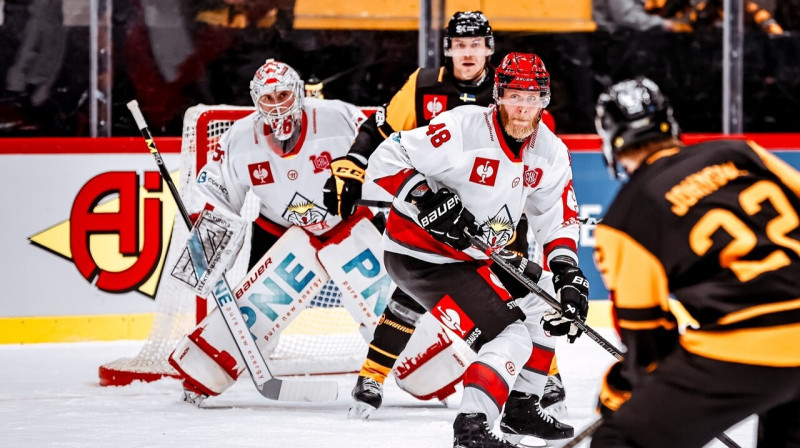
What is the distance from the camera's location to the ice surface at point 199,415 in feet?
10.5

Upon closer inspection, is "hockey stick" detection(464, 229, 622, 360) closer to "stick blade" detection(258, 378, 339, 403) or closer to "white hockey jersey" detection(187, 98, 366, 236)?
"stick blade" detection(258, 378, 339, 403)

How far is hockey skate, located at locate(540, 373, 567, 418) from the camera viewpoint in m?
3.45

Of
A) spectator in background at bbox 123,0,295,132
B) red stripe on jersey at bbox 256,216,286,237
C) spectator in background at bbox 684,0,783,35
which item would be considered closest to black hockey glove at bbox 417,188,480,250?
red stripe on jersey at bbox 256,216,286,237

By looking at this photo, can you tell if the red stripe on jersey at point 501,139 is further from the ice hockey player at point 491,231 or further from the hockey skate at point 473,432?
the hockey skate at point 473,432

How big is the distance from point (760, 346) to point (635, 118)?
0.39m

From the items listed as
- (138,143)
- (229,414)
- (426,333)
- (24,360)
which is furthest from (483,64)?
(24,360)

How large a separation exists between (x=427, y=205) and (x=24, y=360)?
2.13 meters

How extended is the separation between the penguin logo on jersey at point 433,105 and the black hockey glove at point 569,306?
936 mm

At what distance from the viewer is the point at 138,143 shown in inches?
191

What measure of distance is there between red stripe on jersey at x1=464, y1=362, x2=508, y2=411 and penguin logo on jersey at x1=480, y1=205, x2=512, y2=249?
1.21 feet

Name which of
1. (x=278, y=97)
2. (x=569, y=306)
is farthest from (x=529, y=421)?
(x=278, y=97)

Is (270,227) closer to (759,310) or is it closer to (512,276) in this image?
(512,276)

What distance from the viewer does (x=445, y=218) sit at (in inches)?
116

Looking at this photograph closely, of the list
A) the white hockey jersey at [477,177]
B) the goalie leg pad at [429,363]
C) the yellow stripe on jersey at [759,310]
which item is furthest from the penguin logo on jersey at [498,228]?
the yellow stripe on jersey at [759,310]
